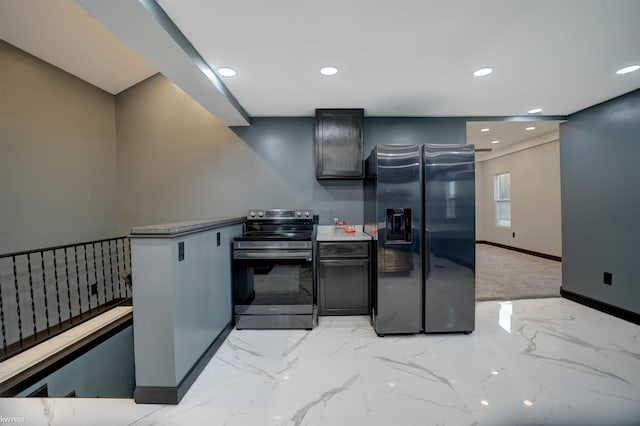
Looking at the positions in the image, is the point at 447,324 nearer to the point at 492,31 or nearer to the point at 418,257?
the point at 418,257

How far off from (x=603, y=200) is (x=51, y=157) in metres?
6.38

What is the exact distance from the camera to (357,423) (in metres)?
1.58

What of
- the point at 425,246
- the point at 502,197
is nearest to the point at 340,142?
the point at 425,246

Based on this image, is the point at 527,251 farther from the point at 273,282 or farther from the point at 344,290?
the point at 273,282

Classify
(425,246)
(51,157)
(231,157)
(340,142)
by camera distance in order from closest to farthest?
(425,246)
(51,157)
(340,142)
(231,157)

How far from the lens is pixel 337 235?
3.20 meters

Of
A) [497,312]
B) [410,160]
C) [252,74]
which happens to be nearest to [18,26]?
[252,74]

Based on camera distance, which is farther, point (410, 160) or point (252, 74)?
point (410, 160)

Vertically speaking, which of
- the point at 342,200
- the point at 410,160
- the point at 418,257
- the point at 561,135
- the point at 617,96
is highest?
the point at 617,96

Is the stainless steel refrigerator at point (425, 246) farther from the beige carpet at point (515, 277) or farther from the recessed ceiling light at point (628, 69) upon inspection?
the recessed ceiling light at point (628, 69)

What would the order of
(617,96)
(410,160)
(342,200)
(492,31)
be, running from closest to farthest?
(492,31) → (410,160) → (617,96) → (342,200)

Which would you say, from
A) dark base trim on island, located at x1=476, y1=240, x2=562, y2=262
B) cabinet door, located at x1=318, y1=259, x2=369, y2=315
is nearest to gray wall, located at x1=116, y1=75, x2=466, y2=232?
cabinet door, located at x1=318, y1=259, x2=369, y2=315

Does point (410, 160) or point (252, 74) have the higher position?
point (252, 74)

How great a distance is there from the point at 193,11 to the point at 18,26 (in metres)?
2.33
